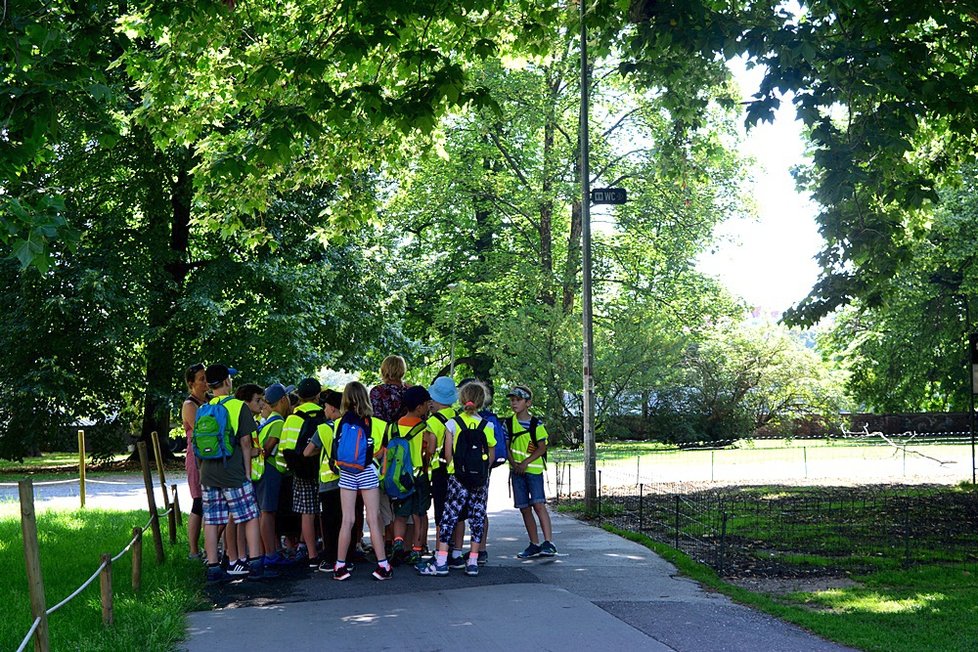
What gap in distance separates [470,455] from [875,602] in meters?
3.85

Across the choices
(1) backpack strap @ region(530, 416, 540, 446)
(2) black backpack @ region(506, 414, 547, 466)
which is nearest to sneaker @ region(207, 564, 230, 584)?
(2) black backpack @ region(506, 414, 547, 466)

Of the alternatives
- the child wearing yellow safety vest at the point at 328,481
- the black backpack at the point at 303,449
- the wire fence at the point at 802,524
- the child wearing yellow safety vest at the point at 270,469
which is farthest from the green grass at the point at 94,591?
the wire fence at the point at 802,524

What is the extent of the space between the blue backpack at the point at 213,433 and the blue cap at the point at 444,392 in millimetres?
1982

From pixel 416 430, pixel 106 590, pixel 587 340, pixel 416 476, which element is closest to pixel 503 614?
pixel 416 430

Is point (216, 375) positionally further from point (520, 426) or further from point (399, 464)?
point (520, 426)

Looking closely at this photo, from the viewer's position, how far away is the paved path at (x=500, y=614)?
26.2ft

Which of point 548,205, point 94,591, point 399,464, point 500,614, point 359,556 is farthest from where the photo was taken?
point 548,205

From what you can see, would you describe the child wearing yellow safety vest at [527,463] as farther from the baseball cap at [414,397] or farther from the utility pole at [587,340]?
the utility pole at [587,340]

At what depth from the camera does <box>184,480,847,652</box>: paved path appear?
7973 millimetres

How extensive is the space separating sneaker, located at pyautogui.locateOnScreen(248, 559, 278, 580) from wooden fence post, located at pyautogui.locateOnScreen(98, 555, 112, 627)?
234 centimetres

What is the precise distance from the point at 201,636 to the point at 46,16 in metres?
7.23

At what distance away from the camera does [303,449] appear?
1122cm

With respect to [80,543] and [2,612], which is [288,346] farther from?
[2,612]

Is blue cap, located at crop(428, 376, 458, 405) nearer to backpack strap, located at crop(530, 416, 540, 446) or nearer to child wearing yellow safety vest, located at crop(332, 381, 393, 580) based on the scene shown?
child wearing yellow safety vest, located at crop(332, 381, 393, 580)
